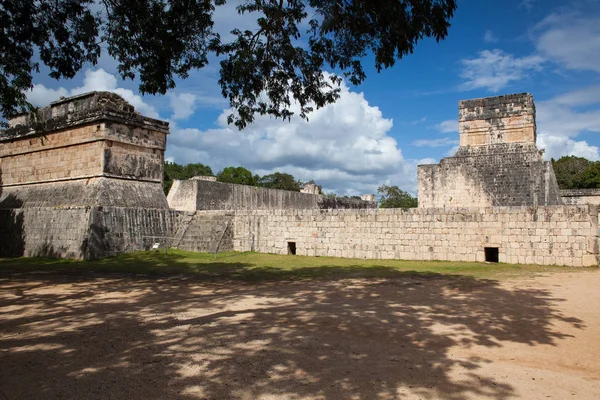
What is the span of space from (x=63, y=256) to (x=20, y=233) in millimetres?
2788

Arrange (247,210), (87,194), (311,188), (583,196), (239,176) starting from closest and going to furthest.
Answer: (87,194), (247,210), (583,196), (311,188), (239,176)

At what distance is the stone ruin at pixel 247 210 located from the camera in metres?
11.6

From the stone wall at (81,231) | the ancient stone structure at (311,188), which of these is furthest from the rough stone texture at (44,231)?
the ancient stone structure at (311,188)

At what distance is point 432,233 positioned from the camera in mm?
12586

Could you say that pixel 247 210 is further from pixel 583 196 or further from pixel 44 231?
pixel 583 196

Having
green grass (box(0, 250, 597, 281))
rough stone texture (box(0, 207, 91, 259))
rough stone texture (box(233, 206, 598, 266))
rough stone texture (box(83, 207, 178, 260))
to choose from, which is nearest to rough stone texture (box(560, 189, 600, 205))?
rough stone texture (box(233, 206, 598, 266))

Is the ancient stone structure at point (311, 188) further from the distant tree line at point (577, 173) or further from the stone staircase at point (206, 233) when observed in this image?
the distant tree line at point (577, 173)

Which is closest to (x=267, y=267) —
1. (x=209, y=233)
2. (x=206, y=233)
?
(x=209, y=233)

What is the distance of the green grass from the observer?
384 inches

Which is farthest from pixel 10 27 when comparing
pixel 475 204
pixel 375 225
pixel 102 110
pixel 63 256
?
pixel 475 204

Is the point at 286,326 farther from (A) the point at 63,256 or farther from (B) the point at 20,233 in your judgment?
(B) the point at 20,233

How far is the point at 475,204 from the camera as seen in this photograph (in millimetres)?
18625

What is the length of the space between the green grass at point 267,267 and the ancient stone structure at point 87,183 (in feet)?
2.93

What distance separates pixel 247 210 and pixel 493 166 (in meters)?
11.1
